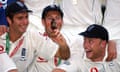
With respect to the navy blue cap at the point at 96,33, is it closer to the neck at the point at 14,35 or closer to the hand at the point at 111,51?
the hand at the point at 111,51

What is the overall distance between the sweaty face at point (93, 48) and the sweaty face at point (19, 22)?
0.51m

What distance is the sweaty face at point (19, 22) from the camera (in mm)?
3596

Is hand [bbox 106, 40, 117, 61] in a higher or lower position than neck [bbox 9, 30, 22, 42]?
lower

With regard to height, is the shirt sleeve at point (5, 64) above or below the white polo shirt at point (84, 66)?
above

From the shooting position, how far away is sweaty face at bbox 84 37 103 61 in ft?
11.4

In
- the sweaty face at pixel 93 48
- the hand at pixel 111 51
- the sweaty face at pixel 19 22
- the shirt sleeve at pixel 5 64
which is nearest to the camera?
the shirt sleeve at pixel 5 64

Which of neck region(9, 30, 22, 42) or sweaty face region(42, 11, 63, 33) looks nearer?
neck region(9, 30, 22, 42)

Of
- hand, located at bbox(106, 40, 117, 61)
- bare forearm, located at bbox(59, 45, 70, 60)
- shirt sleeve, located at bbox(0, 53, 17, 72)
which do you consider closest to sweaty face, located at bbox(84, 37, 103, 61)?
hand, located at bbox(106, 40, 117, 61)

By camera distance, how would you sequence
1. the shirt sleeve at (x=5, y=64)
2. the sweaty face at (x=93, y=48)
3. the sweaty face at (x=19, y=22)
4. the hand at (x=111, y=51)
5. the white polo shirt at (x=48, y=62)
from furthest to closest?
the white polo shirt at (x=48, y=62) < the hand at (x=111, y=51) < the sweaty face at (x=19, y=22) < the sweaty face at (x=93, y=48) < the shirt sleeve at (x=5, y=64)

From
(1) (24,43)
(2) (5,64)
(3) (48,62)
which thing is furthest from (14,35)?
(2) (5,64)

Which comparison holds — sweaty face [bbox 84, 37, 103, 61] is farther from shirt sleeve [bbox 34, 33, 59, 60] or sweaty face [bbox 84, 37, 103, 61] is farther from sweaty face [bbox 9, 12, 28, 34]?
sweaty face [bbox 9, 12, 28, 34]

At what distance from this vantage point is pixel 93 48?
11.4 ft

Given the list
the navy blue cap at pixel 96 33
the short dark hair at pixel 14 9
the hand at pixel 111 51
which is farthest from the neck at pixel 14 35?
the hand at pixel 111 51

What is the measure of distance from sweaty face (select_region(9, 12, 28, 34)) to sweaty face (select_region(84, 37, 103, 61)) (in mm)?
507
